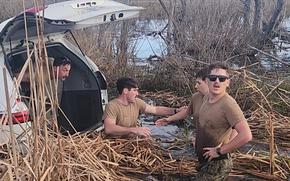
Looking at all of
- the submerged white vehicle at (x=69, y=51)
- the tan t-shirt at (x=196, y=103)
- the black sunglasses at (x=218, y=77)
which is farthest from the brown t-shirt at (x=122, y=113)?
the black sunglasses at (x=218, y=77)

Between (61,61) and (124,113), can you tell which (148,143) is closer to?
(124,113)

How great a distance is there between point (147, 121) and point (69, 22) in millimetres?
3469

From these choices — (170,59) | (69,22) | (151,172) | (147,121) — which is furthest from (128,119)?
(170,59)

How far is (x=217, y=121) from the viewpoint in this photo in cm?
440

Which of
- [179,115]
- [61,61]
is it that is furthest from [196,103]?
[61,61]

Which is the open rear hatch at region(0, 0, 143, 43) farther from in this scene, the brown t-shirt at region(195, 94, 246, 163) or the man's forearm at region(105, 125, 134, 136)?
the brown t-shirt at region(195, 94, 246, 163)

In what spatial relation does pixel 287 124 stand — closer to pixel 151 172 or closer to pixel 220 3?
pixel 151 172

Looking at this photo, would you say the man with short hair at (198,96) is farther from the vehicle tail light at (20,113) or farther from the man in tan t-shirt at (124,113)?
the vehicle tail light at (20,113)

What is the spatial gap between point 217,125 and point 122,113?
1.46 metres

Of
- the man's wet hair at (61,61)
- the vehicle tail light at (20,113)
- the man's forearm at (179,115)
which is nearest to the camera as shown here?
the vehicle tail light at (20,113)

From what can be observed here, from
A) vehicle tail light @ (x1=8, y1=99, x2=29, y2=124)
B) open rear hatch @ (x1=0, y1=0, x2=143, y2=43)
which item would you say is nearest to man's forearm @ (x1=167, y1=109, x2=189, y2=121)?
open rear hatch @ (x1=0, y1=0, x2=143, y2=43)

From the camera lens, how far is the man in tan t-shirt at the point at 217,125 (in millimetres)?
4289

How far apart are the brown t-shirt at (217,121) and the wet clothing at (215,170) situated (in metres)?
0.11

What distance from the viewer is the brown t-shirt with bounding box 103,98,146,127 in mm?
5508
